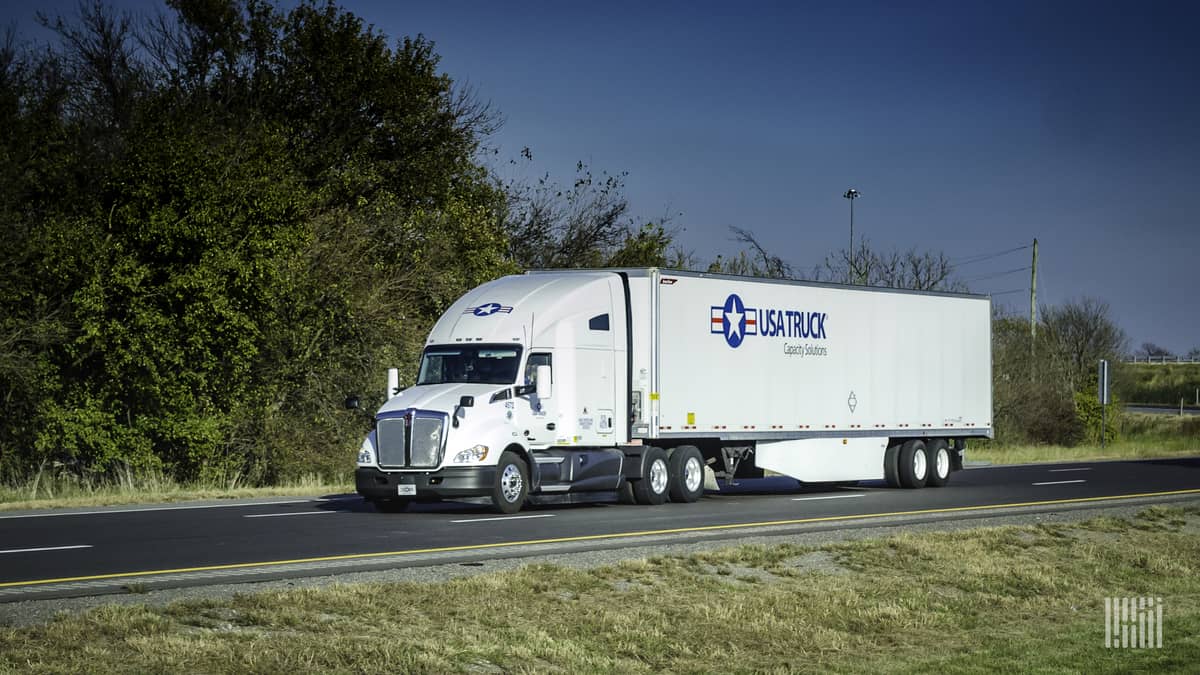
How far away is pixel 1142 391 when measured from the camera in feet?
423

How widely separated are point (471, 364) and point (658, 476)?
371 centimetres

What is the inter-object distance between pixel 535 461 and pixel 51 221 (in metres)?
11.8

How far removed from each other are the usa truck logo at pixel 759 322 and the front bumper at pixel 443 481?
18.3ft

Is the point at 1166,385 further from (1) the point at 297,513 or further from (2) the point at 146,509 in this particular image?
(2) the point at 146,509

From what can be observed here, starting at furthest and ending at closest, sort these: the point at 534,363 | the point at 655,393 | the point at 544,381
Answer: the point at 655,393 → the point at 534,363 → the point at 544,381

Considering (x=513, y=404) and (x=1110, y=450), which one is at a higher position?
(x=513, y=404)

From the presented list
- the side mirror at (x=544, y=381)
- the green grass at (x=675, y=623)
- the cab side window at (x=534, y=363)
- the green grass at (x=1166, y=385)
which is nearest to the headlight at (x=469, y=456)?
the side mirror at (x=544, y=381)

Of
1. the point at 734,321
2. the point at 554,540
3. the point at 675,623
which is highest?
the point at 734,321

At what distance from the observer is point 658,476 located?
24609 mm

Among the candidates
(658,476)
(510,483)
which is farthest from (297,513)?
(658,476)

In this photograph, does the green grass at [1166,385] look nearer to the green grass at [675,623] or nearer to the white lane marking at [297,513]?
the white lane marking at [297,513]

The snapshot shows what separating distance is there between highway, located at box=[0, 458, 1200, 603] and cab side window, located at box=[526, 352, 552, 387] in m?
2.05

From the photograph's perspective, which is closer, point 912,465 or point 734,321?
point 734,321

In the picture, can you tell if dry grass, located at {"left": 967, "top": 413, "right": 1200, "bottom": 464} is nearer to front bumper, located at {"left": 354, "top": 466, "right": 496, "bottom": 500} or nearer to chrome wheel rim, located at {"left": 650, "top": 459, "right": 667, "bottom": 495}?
chrome wheel rim, located at {"left": 650, "top": 459, "right": 667, "bottom": 495}
